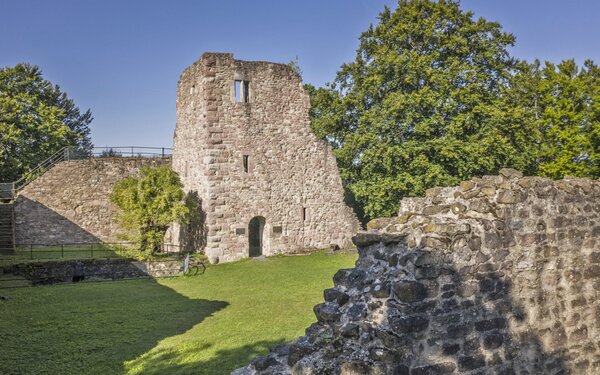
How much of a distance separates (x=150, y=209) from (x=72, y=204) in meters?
7.45

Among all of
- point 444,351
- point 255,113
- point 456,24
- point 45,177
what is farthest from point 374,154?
point 444,351

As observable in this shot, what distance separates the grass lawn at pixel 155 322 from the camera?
299 inches

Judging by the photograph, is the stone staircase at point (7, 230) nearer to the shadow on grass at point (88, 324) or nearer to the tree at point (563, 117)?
the shadow on grass at point (88, 324)

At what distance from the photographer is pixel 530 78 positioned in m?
28.1

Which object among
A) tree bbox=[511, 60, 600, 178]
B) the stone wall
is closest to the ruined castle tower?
the stone wall

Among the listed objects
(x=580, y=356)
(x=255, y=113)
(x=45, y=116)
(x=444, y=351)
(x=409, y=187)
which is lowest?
(x=580, y=356)

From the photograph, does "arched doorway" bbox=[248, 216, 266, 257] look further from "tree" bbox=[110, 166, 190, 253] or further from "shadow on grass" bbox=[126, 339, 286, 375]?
"shadow on grass" bbox=[126, 339, 286, 375]

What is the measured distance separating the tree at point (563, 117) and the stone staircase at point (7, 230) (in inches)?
960

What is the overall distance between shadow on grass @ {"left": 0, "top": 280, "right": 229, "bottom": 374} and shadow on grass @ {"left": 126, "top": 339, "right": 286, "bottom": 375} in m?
0.32

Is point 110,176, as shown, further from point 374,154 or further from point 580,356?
point 580,356

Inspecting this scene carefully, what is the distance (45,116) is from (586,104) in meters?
34.1

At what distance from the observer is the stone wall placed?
2262 cm

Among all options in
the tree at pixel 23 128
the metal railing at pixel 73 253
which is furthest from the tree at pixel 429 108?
the tree at pixel 23 128

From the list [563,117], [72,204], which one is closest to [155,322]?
[72,204]
